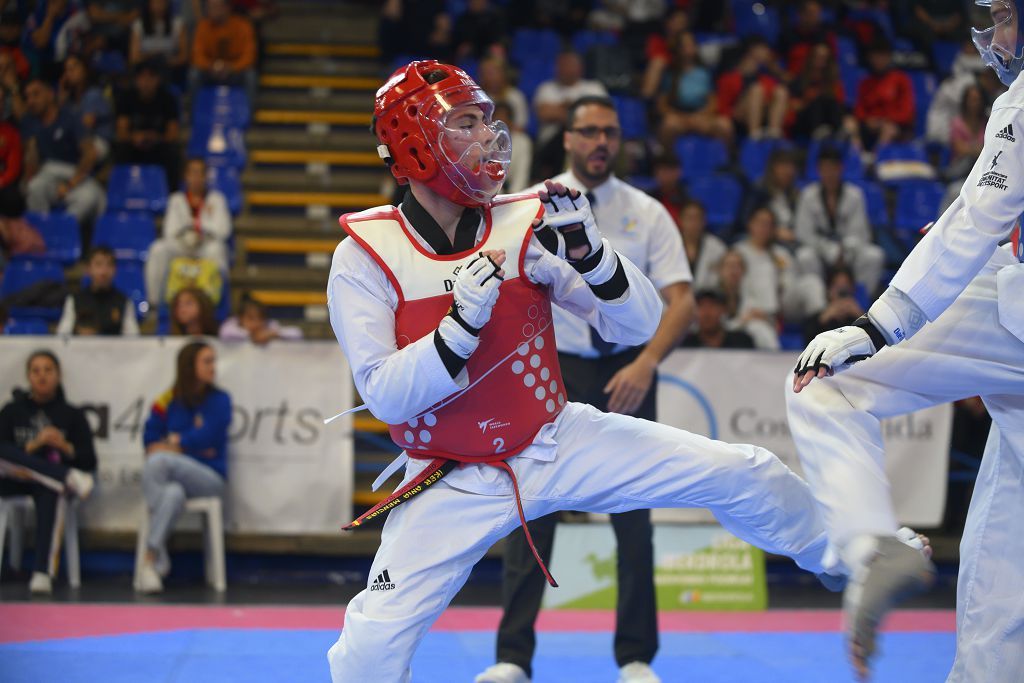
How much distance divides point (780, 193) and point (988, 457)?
679 cm

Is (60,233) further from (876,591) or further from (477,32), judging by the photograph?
(876,591)

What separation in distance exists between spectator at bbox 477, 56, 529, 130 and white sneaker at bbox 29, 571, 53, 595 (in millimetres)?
5751

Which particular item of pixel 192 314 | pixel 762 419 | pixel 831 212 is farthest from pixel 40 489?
pixel 831 212

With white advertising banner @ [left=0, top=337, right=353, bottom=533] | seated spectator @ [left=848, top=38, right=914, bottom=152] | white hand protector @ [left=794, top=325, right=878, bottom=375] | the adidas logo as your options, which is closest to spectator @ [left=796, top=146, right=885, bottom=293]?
seated spectator @ [left=848, top=38, right=914, bottom=152]

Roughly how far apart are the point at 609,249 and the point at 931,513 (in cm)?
518

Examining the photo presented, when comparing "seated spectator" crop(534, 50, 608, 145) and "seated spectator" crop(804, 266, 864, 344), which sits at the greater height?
"seated spectator" crop(534, 50, 608, 145)

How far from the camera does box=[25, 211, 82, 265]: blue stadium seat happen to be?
9.88 meters

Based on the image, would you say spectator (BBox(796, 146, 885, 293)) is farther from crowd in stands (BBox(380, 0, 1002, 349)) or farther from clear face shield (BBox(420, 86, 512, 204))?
clear face shield (BBox(420, 86, 512, 204))

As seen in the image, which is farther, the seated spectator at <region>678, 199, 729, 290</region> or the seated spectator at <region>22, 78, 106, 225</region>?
the seated spectator at <region>22, 78, 106, 225</region>

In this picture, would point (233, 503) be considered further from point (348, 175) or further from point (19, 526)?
point (348, 175)

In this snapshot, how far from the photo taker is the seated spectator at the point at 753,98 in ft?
39.0

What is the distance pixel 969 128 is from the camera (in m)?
11.3

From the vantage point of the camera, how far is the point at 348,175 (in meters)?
11.4

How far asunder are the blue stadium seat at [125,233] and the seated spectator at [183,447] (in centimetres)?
293
